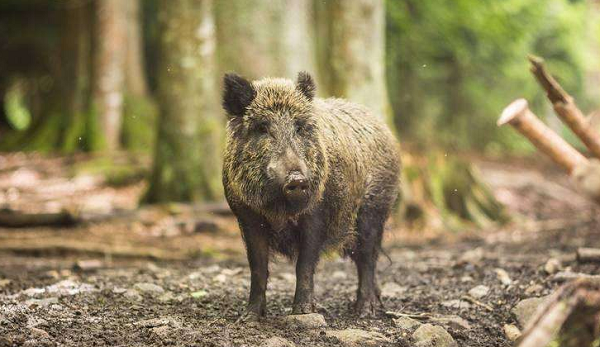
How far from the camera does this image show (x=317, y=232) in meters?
5.40

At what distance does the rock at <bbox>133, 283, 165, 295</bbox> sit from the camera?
6.14 meters

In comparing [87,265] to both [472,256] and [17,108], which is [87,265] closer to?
[472,256]

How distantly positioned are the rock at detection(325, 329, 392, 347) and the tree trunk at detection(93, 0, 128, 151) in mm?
13688

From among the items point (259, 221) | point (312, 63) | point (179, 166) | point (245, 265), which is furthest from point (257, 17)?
point (259, 221)

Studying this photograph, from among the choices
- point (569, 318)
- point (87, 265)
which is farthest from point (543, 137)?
point (87, 265)

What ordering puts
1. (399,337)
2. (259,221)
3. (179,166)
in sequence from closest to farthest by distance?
(399,337) < (259,221) < (179,166)

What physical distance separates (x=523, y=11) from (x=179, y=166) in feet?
45.7

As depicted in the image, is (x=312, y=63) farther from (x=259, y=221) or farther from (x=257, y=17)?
(x=259, y=221)

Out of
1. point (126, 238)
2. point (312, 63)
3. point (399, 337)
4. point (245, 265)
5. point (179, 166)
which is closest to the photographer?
point (399, 337)

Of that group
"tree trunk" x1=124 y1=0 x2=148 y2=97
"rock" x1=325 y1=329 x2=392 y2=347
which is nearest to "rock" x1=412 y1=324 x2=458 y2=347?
"rock" x1=325 y1=329 x2=392 y2=347

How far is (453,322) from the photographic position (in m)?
5.36

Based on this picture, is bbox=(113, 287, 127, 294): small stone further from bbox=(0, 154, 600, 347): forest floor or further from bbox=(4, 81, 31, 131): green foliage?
bbox=(4, 81, 31, 131): green foliage

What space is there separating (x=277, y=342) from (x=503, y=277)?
118 inches

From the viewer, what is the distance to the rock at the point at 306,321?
199 inches
